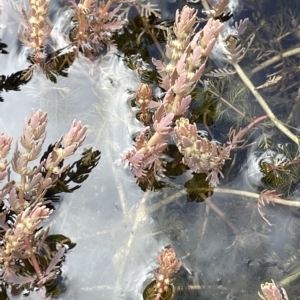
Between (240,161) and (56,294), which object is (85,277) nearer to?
(56,294)

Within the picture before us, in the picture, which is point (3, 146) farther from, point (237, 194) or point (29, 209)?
point (237, 194)

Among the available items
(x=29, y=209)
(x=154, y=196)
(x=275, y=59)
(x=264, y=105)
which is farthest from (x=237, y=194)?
(x=29, y=209)

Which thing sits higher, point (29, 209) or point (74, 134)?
point (74, 134)

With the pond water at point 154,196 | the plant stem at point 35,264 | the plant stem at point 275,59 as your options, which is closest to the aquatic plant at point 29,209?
the plant stem at point 35,264

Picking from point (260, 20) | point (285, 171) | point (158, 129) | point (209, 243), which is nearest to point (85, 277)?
point (209, 243)

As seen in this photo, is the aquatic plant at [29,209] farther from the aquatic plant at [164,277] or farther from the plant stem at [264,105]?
the plant stem at [264,105]

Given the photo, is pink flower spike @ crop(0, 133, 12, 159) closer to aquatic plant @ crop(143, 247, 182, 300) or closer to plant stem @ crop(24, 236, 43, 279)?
plant stem @ crop(24, 236, 43, 279)
